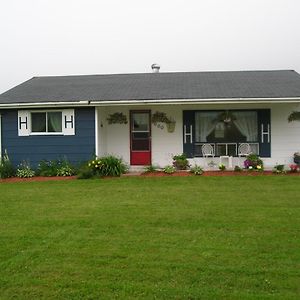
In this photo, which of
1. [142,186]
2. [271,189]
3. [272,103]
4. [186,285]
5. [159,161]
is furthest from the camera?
[159,161]

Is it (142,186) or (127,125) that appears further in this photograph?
(127,125)

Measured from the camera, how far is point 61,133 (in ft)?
50.8

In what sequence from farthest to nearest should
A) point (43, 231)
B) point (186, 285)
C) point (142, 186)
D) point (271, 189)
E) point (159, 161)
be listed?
1. point (159, 161)
2. point (142, 186)
3. point (271, 189)
4. point (43, 231)
5. point (186, 285)

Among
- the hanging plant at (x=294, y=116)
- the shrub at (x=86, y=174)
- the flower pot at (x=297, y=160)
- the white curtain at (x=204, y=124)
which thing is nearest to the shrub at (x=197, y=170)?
the white curtain at (x=204, y=124)

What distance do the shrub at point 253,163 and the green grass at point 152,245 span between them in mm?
3902

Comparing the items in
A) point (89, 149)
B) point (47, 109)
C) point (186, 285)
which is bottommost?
point (186, 285)

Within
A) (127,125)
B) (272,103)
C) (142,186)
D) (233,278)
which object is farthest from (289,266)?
(127,125)

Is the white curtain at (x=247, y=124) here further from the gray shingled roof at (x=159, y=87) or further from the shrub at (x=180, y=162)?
the shrub at (x=180, y=162)

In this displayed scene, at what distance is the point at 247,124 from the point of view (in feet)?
52.4

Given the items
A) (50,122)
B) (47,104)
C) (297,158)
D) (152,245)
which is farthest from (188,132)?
(152,245)

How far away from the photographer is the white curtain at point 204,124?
52.7 ft

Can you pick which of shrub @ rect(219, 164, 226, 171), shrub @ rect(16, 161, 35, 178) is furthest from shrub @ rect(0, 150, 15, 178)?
shrub @ rect(219, 164, 226, 171)

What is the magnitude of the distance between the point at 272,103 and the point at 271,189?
498 cm

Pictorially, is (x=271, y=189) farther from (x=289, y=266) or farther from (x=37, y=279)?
(x=37, y=279)
